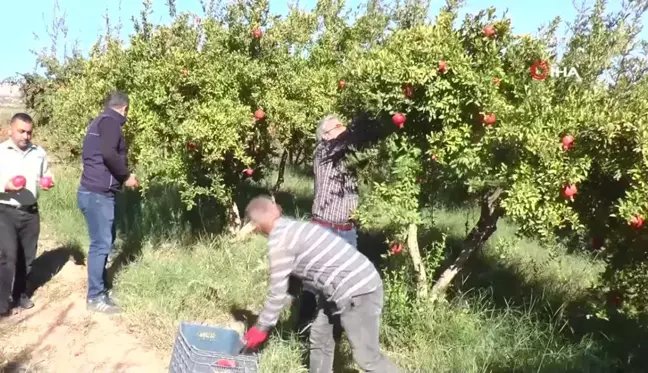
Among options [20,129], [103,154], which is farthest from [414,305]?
[20,129]

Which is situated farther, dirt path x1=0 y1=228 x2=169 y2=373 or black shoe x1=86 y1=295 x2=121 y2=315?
black shoe x1=86 y1=295 x2=121 y2=315

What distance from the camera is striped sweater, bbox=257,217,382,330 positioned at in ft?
10.8

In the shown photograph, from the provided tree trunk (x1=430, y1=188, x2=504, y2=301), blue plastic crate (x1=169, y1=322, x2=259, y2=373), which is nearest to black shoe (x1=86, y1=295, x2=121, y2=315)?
blue plastic crate (x1=169, y1=322, x2=259, y2=373)

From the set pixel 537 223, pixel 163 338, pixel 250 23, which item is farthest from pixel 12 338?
pixel 537 223

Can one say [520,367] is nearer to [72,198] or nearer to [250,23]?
[250,23]

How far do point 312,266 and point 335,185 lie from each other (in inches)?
47.1

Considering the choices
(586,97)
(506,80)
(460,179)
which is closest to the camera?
(586,97)

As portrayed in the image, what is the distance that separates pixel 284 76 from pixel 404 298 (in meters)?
2.57

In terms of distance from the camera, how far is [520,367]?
13.6 feet

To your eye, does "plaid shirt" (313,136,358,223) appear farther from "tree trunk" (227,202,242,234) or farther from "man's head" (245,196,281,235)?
"tree trunk" (227,202,242,234)

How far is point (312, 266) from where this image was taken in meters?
3.41

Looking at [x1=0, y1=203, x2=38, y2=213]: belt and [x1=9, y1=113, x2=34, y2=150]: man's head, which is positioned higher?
[x1=9, y1=113, x2=34, y2=150]: man's head

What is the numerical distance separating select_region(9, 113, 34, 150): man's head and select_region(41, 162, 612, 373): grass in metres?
1.47

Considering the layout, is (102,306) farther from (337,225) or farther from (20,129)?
(337,225)
